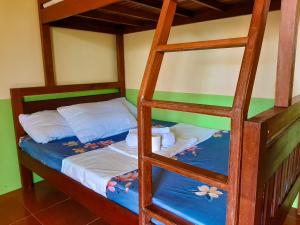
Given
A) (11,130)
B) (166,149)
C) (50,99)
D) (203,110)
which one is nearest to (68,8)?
(50,99)

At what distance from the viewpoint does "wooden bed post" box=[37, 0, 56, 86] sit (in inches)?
90.8

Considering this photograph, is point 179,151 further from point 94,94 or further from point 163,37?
point 94,94

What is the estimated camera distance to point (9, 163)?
7.36 ft

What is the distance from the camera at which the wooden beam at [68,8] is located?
5.44 feet

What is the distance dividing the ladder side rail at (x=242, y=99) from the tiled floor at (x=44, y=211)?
1342mm

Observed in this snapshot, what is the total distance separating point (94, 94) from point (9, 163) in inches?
44.6

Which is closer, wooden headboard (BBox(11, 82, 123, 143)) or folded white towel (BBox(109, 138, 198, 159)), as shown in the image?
folded white towel (BBox(109, 138, 198, 159))

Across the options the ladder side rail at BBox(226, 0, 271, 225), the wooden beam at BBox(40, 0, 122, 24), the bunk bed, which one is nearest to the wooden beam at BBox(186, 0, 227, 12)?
the bunk bed

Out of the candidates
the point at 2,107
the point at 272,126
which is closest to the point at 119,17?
the point at 2,107

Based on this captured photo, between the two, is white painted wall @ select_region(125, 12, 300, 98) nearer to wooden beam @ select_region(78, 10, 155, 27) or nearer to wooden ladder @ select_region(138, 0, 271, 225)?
wooden beam @ select_region(78, 10, 155, 27)

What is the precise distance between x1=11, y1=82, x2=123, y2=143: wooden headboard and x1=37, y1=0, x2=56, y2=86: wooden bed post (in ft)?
0.33

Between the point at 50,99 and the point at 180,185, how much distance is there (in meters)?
1.76

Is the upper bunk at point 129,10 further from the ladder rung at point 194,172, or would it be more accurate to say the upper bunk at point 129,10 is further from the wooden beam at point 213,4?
the ladder rung at point 194,172

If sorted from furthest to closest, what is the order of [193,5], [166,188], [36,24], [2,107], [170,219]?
[36,24] < [2,107] < [193,5] < [166,188] < [170,219]
